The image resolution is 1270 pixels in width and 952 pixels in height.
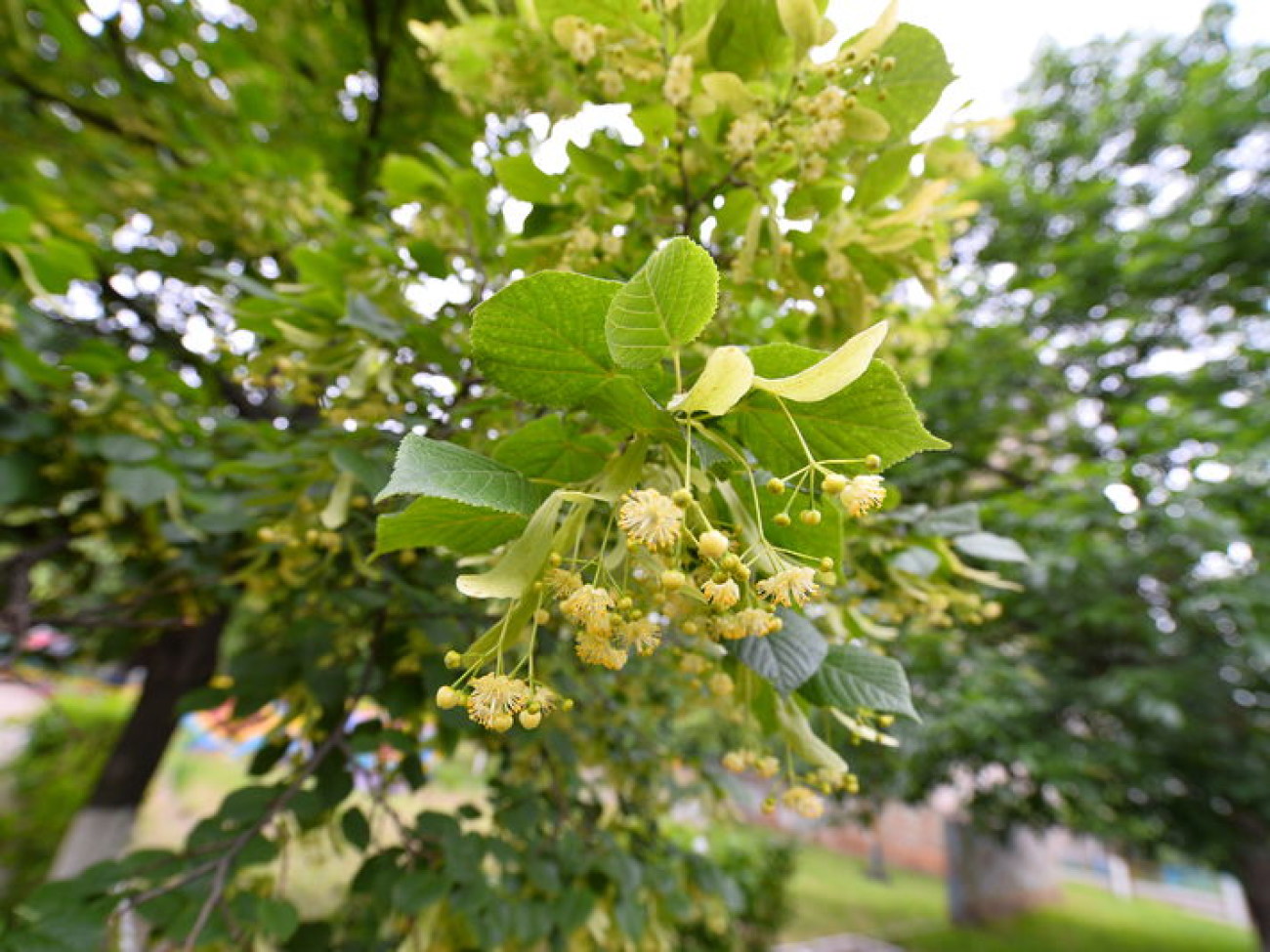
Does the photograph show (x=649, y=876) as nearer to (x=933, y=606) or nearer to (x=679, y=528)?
(x=933, y=606)

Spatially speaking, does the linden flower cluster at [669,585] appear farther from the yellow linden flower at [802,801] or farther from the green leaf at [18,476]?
the green leaf at [18,476]

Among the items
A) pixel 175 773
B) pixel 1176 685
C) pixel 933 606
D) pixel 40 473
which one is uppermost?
pixel 1176 685

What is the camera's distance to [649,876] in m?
1.96

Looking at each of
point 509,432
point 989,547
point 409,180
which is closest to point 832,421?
point 509,432

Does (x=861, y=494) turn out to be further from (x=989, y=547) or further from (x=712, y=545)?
(x=989, y=547)

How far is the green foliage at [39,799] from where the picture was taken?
16.2 feet

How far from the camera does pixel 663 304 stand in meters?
0.59

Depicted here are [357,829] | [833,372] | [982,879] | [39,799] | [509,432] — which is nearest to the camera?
[833,372]

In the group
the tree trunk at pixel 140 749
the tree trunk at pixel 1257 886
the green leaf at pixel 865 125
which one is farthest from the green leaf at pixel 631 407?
the tree trunk at pixel 1257 886

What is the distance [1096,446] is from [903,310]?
2.67m

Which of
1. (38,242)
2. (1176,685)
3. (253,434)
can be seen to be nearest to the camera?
(253,434)

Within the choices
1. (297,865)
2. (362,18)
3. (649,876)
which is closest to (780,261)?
(649,876)

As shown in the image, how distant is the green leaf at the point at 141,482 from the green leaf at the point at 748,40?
1661 millimetres

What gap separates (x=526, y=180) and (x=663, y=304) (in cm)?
66
